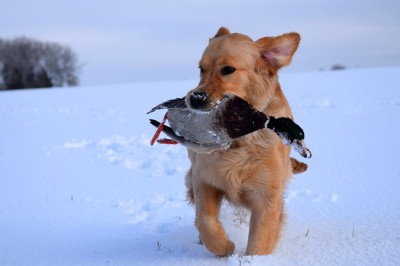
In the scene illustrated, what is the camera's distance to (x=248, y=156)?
2.76 meters

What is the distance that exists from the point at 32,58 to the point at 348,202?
57.1 m

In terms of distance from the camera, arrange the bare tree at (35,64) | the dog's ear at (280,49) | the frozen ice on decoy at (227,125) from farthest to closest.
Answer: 1. the bare tree at (35,64)
2. the dog's ear at (280,49)
3. the frozen ice on decoy at (227,125)

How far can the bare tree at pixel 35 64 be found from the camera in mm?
49625

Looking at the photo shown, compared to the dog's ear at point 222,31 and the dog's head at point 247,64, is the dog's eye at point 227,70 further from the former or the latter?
the dog's ear at point 222,31

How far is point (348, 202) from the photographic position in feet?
12.8

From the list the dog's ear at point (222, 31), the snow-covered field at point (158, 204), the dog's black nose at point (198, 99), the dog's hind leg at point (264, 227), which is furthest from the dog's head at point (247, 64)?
the snow-covered field at point (158, 204)

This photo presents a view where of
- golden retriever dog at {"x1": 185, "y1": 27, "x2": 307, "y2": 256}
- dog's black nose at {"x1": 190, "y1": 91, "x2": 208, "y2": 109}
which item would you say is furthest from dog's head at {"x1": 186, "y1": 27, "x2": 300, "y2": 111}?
dog's black nose at {"x1": 190, "y1": 91, "x2": 208, "y2": 109}

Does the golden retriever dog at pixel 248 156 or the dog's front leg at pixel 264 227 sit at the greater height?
the golden retriever dog at pixel 248 156

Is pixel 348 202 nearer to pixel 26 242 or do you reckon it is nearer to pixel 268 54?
pixel 268 54

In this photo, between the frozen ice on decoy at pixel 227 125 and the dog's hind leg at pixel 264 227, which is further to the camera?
the dog's hind leg at pixel 264 227

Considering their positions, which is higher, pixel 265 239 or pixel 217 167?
pixel 217 167

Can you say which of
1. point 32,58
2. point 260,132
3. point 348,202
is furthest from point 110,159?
point 32,58

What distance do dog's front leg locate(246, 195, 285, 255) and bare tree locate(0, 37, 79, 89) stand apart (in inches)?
1910

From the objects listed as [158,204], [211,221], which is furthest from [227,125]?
[158,204]
